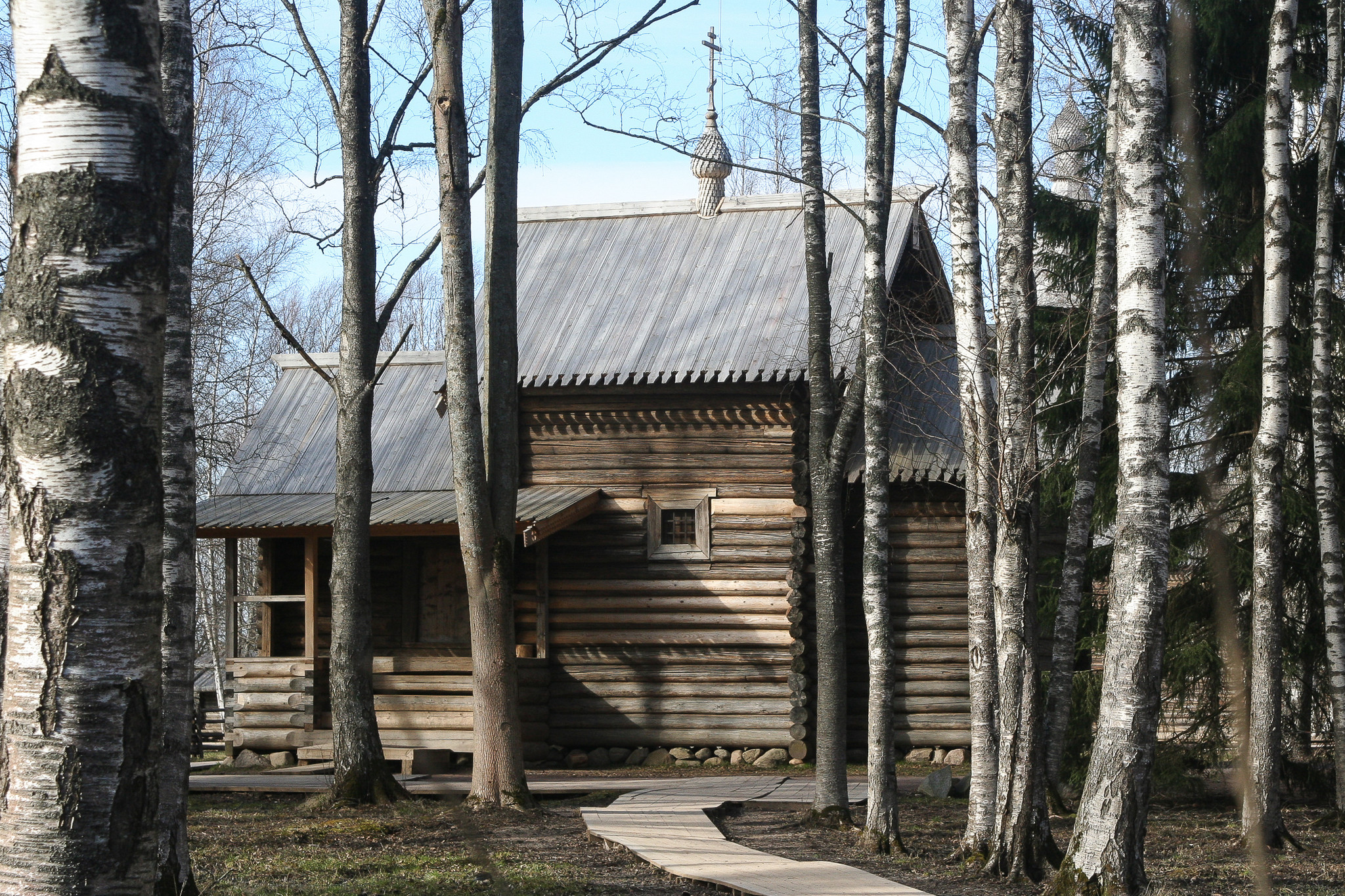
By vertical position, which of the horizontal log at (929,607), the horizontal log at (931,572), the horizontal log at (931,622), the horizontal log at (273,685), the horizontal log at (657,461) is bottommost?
the horizontal log at (273,685)

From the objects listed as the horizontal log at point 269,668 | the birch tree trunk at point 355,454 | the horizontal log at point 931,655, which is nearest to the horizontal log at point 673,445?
the horizontal log at point 931,655

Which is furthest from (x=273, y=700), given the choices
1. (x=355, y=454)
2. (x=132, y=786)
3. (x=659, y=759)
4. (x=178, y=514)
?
(x=132, y=786)

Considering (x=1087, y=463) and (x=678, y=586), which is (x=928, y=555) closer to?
(x=678, y=586)

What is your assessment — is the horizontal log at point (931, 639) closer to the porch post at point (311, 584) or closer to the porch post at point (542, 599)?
the porch post at point (542, 599)

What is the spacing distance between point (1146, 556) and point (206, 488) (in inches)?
1161

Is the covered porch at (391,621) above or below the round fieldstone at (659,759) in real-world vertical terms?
above

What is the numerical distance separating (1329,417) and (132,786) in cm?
1050

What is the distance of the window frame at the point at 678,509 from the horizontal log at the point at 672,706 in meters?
1.84

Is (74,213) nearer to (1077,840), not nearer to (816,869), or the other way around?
(1077,840)

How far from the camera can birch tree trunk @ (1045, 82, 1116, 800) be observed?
8.62 meters

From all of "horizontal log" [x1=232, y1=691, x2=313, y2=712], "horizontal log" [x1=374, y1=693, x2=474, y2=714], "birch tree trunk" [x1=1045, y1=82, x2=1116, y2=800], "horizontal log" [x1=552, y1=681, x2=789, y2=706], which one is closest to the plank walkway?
"birch tree trunk" [x1=1045, y1=82, x2=1116, y2=800]

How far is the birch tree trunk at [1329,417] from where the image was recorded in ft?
35.3

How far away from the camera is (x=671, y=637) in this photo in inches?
653

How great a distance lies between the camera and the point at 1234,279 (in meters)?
13.6
